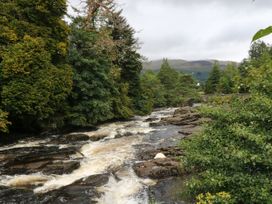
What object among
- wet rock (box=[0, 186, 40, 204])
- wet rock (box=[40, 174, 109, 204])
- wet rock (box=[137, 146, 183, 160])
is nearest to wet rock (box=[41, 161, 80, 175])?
wet rock (box=[40, 174, 109, 204])

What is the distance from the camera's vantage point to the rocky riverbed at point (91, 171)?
410 inches

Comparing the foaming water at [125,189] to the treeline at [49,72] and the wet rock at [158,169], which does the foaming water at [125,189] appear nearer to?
the wet rock at [158,169]

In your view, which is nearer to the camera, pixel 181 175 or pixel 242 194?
pixel 242 194

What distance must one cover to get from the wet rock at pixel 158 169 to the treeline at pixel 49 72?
19.3 ft

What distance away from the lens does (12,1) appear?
22.4m

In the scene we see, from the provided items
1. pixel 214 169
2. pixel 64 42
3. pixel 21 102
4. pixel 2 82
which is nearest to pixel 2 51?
pixel 2 82

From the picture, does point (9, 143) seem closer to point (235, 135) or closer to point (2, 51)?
point (2, 51)

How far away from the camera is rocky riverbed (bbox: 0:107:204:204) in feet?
34.2

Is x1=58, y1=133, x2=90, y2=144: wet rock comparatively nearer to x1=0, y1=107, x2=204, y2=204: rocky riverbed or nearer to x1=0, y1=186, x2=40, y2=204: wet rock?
x1=0, y1=107, x2=204, y2=204: rocky riverbed

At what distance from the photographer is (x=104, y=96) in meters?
28.0

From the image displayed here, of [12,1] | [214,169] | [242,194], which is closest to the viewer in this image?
[242,194]

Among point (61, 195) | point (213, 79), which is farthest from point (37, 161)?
point (213, 79)

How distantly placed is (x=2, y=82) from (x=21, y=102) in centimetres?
165

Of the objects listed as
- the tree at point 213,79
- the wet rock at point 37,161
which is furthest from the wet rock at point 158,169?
the tree at point 213,79
